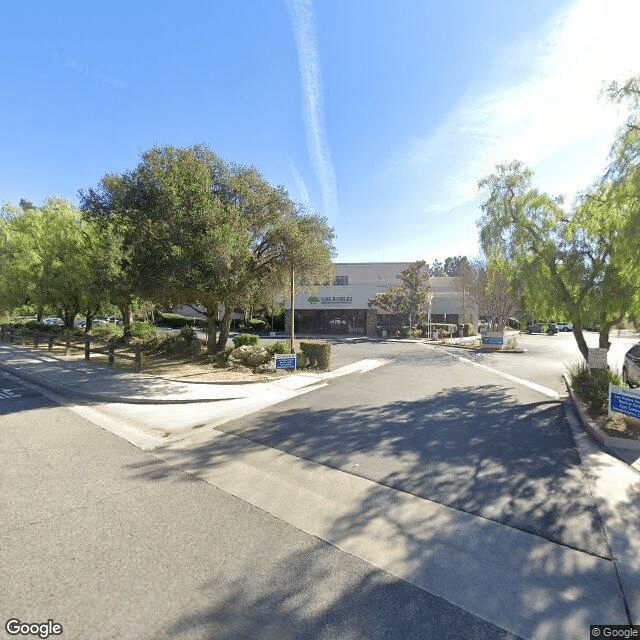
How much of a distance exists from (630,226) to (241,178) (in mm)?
11879

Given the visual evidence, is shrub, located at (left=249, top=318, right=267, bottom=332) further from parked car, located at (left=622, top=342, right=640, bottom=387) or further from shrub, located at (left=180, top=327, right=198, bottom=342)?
parked car, located at (left=622, top=342, right=640, bottom=387)

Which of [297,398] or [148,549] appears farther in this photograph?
[297,398]

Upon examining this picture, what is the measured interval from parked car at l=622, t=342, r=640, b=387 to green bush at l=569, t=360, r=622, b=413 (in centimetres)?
154

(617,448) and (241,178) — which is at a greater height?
(241,178)

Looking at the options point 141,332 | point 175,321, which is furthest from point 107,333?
point 175,321

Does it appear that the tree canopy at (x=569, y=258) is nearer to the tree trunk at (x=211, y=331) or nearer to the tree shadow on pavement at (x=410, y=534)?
the tree shadow on pavement at (x=410, y=534)

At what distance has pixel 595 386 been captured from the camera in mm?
7949

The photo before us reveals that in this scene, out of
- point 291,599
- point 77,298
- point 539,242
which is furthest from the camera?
point 77,298

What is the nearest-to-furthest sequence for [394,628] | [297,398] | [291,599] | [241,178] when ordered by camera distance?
1. [394,628]
2. [291,599]
3. [297,398]
4. [241,178]

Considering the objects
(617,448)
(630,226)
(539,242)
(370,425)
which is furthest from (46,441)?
(539,242)

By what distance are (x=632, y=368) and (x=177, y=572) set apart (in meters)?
12.9

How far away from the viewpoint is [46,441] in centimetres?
610

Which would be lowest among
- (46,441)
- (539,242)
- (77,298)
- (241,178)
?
(46,441)

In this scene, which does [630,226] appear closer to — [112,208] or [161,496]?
[161,496]
